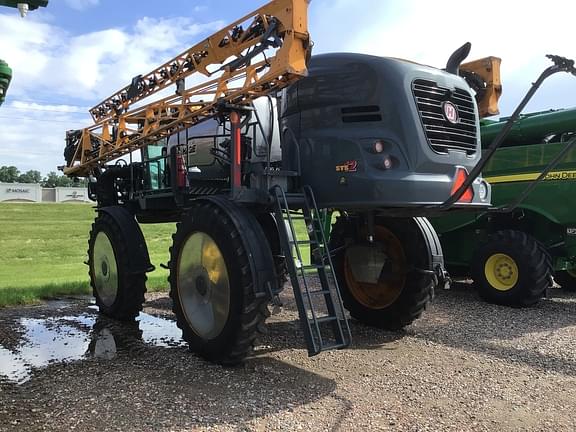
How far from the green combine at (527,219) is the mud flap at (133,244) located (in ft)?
17.4

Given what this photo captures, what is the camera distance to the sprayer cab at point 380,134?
517cm

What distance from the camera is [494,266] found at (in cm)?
926

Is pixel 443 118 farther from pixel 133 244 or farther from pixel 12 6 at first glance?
pixel 133 244

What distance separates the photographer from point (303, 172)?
567cm

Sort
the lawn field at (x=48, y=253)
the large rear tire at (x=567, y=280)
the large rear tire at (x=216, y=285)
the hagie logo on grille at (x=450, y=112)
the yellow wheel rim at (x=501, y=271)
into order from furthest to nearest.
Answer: the large rear tire at (x=567, y=280) → the lawn field at (x=48, y=253) → the yellow wheel rim at (x=501, y=271) → the hagie logo on grille at (x=450, y=112) → the large rear tire at (x=216, y=285)

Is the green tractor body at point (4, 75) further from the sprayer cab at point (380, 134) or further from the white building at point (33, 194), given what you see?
the white building at point (33, 194)

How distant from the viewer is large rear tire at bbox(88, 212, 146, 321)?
7.43m

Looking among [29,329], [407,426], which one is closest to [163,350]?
[29,329]

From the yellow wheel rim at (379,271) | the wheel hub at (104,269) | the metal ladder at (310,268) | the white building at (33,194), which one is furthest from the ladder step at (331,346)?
the white building at (33,194)

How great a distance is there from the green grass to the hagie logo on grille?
6.53 meters

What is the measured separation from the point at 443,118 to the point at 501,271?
4525mm

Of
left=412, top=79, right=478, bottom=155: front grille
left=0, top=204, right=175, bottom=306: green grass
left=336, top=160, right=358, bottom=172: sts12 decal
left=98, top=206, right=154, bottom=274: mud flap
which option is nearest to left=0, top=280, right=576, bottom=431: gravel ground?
left=98, top=206, right=154, bottom=274: mud flap

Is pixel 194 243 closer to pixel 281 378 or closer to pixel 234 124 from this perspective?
pixel 234 124

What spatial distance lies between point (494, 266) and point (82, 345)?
637cm
